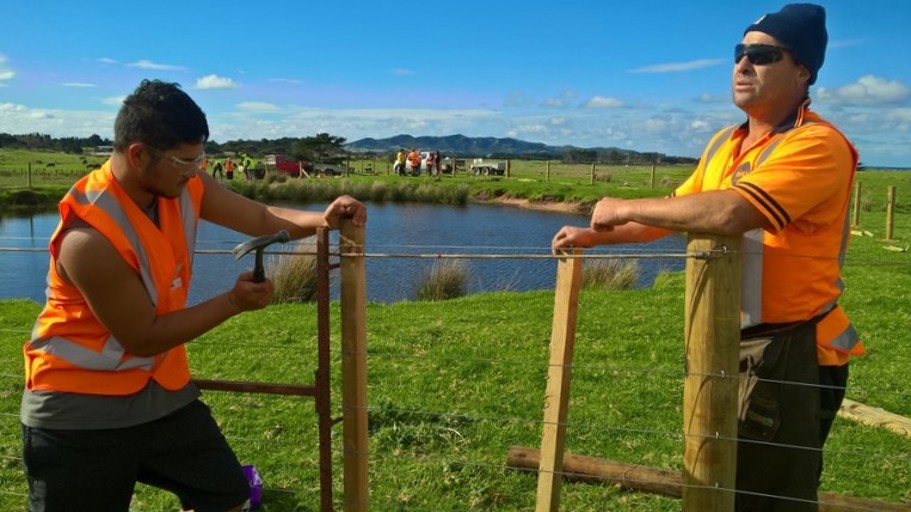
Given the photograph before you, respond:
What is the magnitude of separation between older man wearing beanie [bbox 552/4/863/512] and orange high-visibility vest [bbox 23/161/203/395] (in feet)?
5.13

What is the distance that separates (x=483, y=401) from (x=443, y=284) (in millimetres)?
8220

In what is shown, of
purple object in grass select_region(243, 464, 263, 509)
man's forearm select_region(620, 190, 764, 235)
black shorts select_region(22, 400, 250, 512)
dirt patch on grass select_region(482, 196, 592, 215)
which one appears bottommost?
purple object in grass select_region(243, 464, 263, 509)

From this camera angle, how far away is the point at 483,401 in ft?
19.9

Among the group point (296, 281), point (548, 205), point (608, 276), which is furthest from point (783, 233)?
point (548, 205)

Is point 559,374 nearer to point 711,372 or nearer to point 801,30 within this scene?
point 711,372

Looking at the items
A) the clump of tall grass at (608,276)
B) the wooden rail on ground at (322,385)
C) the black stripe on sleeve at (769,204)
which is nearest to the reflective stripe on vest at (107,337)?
the wooden rail on ground at (322,385)

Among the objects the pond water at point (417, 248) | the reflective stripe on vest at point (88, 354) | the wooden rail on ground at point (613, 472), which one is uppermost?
the reflective stripe on vest at point (88, 354)

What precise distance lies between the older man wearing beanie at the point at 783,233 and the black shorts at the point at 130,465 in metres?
1.66

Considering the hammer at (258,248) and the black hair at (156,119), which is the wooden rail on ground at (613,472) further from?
the black hair at (156,119)

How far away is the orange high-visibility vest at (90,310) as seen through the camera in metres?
2.36

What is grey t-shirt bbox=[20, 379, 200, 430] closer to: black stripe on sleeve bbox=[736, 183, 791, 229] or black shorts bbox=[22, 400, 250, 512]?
black shorts bbox=[22, 400, 250, 512]

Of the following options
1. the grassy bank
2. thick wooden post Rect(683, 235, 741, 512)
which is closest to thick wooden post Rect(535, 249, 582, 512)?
the grassy bank

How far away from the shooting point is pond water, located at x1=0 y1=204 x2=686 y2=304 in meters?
15.9

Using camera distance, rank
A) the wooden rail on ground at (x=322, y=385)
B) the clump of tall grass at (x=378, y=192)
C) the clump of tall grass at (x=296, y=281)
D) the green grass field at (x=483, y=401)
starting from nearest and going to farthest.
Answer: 1. the wooden rail on ground at (x=322, y=385)
2. the green grass field at (x=483, y=401)
3. the clump of tall grass at (x=296, y=281)
4. the clump of tall grass at (x=378, y=192)
